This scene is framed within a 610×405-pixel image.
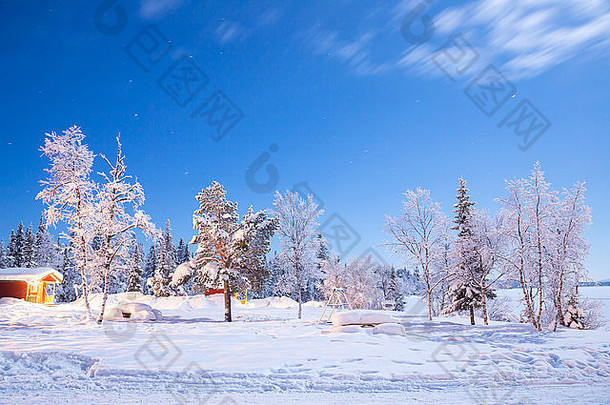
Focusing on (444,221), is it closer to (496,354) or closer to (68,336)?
(496,354)

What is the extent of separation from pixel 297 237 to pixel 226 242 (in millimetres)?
5420

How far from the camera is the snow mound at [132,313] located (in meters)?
26.8

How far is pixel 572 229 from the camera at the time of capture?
74.2 ft

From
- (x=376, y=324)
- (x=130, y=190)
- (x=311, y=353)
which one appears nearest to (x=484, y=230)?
(x=376, y=324)

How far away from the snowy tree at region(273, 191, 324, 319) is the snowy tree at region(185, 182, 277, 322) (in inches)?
50.4

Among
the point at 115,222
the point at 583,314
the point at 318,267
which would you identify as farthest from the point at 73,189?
the point at 583,314

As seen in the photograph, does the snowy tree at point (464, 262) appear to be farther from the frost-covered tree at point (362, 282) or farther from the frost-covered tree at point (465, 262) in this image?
the frost-covered tree at point (362, 282)

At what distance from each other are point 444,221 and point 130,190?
24088 mm

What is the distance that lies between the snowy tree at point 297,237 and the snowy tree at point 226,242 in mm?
1280

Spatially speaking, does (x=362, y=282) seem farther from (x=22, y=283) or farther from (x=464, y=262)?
(x=22, y=283)

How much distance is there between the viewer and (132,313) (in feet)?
90.7

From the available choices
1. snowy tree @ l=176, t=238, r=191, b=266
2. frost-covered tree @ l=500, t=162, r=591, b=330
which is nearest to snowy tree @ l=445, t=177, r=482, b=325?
frost-covered tree @ l=500, t=162, r=591, b=330

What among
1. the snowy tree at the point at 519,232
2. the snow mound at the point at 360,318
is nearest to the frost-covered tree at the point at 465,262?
the snowy tree at the point at 519,232

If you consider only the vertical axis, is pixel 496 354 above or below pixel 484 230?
below
